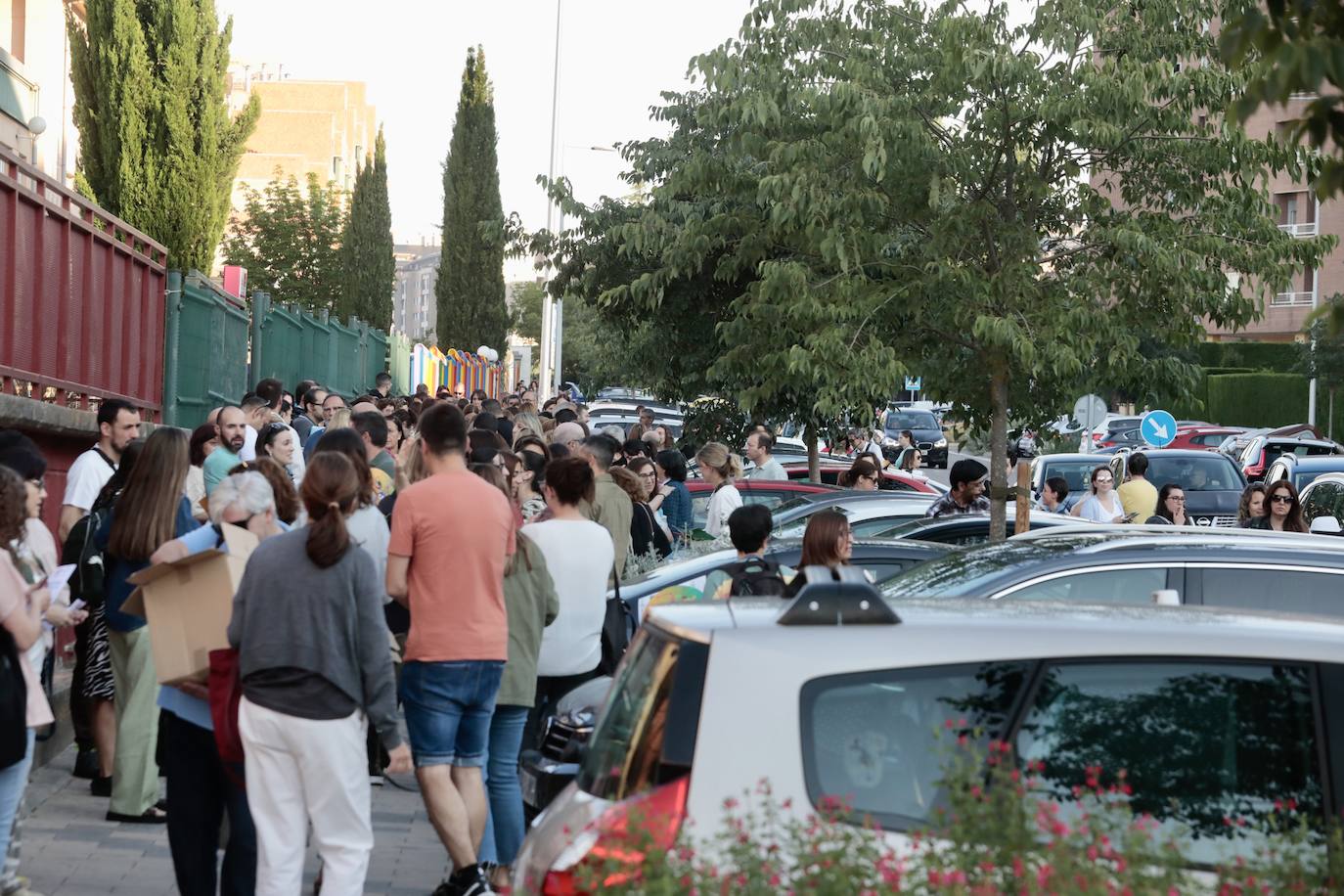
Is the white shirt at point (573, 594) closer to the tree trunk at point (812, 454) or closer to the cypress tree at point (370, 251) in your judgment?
the tree trunk at point (812, 454)

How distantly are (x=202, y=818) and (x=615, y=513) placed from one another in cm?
431

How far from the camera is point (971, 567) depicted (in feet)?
21.2

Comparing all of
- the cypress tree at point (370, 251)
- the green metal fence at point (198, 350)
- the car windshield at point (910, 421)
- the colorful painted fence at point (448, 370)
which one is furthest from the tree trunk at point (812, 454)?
the car windshield at point (910, 421)

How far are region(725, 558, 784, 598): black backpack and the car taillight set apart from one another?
3.49m

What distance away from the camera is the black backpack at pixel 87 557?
293 inches

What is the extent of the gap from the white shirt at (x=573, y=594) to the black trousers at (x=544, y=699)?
0.09 m

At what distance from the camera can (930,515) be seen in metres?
12.1

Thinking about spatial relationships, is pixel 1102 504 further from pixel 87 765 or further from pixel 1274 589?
pixel 87 765

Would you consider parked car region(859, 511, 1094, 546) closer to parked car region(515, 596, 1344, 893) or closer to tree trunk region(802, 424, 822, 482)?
parked car region(515, 596, 1344, 893)

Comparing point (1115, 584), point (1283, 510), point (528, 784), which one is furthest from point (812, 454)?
point (1115, 584)

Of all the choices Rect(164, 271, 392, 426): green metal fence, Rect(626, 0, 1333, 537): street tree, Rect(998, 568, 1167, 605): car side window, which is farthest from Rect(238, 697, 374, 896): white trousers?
Rect(164, 271, 392, 426): green metal fence

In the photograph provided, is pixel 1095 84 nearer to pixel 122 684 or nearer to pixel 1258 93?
pixel 122 684

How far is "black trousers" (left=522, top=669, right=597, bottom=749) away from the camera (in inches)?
283

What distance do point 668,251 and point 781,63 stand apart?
11.3ft
